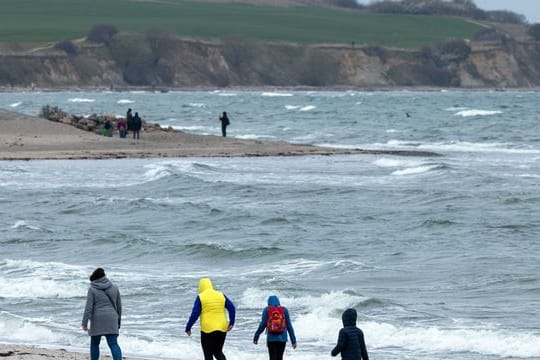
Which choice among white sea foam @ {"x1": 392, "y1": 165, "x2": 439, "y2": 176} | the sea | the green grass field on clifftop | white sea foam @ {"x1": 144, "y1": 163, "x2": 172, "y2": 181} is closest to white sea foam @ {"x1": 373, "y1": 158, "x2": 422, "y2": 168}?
the sea

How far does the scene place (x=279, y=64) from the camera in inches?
7037

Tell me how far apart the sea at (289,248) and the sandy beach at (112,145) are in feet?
4.81

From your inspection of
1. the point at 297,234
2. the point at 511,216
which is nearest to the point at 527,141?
the point at 511,216

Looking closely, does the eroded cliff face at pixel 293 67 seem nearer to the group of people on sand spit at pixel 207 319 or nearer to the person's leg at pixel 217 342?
the group of people on sand spit at pixel 207 319

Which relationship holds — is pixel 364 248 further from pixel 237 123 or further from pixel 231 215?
pixel 237 123

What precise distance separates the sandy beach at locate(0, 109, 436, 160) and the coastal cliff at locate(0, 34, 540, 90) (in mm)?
111525

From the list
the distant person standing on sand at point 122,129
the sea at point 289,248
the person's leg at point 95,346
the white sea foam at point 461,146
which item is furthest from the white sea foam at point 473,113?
the person's leg at point 95,346

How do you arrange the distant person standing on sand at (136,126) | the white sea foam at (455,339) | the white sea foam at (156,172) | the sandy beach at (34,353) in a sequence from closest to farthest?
the sandy beach at (34,353) → the white sea foam at (455,339) → the white sea foam at (156,172) → the distant person standing on sand at (136,126)

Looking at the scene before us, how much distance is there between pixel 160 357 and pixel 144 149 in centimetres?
3152

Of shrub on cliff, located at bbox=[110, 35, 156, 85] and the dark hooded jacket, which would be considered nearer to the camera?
the dark hooded jacket

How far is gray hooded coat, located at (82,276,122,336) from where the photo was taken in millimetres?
13156

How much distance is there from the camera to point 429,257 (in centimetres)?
2267

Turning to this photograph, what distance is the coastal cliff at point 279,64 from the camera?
168 metres

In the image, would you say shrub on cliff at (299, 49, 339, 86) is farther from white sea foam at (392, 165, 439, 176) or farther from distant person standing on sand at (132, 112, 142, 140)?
white sea foam at (392, 165, 439, 176)
